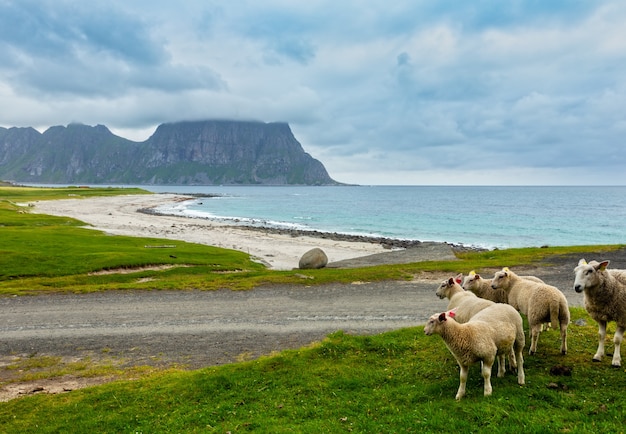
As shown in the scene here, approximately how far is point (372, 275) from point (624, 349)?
21.0m

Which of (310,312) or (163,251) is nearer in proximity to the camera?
(310,312)

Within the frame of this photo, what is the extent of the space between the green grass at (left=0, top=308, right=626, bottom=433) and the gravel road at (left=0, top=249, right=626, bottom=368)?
3.50m

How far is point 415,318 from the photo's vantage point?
20.3 metres

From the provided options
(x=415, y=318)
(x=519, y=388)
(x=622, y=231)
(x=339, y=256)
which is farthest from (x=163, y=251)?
(x=622, y=231)

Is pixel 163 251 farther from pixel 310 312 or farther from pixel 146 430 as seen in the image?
pixel 146 430

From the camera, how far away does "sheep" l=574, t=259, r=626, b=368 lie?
11203 millimetres

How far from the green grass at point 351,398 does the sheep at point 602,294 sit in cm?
107

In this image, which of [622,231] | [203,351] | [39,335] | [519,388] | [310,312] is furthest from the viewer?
[622,231]

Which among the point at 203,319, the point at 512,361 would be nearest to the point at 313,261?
the point at 203,319

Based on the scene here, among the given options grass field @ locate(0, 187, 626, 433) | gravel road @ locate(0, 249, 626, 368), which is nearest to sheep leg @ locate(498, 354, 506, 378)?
grass field @ locate(0, 187, 626, 433)

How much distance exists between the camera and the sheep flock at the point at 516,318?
9.86 metres

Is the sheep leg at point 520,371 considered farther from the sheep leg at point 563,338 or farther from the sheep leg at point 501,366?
the sheep leg at point 563,338

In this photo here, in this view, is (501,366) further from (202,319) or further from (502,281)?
(202,319)

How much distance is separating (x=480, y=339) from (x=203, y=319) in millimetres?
16160
